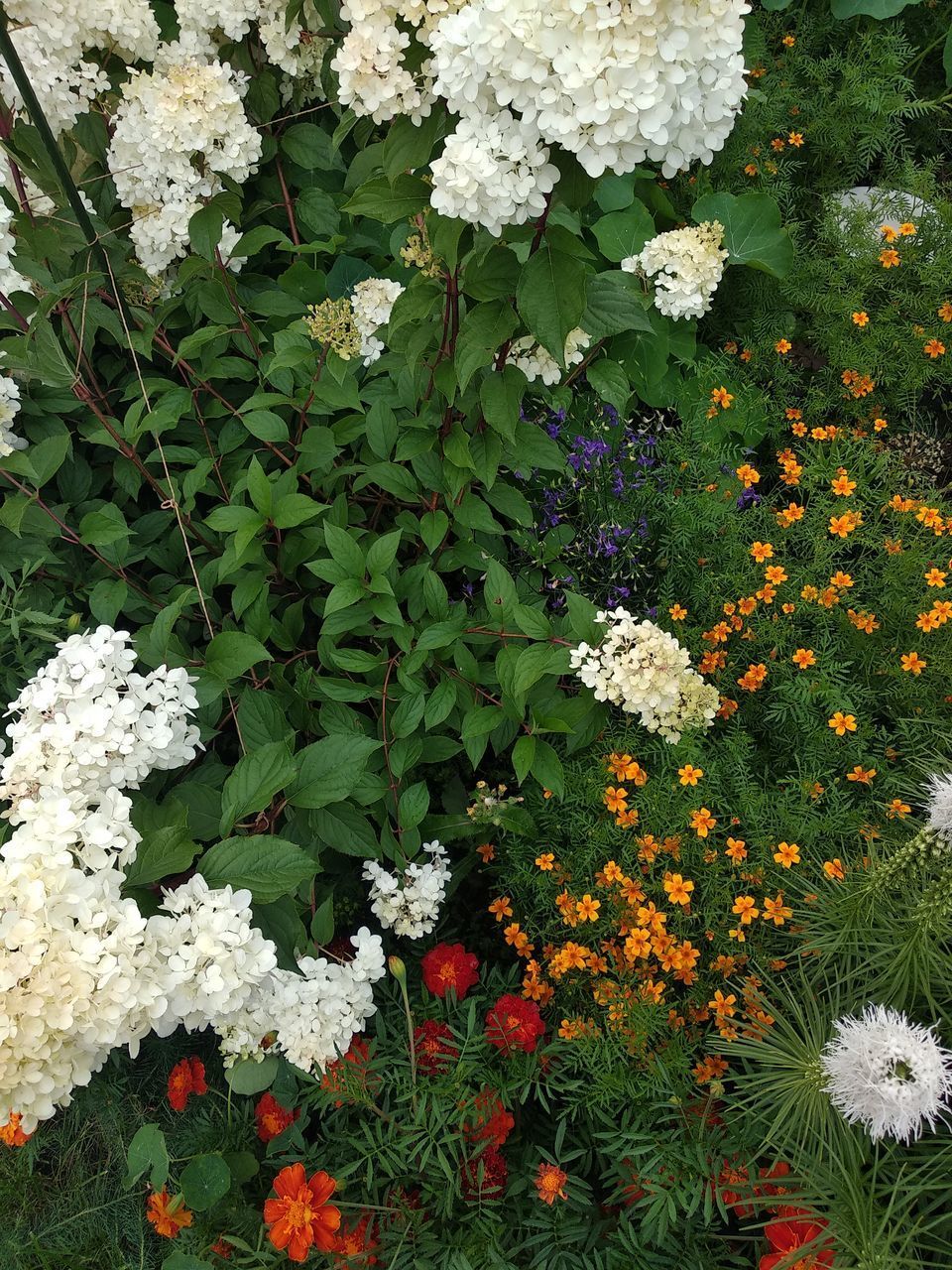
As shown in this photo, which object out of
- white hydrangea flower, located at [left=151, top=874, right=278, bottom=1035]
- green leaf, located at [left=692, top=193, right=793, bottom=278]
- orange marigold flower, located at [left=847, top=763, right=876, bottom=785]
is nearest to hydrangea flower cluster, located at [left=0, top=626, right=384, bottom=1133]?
white hydrangea flower, located at [left=151, top=874, right=278, bottom=1035]

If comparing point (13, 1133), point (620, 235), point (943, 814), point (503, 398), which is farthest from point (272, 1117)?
point (620, 235)

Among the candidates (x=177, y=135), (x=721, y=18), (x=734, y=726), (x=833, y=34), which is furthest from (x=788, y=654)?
(x=833, y=34)

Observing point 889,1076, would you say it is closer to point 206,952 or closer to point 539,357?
point 206,952

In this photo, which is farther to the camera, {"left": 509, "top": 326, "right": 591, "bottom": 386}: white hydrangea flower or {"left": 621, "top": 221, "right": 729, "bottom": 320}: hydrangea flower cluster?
{"left": 621, "top": 221, "right": 729, "bottom": 320}: hydrangea flower cluster

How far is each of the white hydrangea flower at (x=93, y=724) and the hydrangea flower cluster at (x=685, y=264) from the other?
178cm

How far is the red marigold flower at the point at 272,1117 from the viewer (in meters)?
1.68

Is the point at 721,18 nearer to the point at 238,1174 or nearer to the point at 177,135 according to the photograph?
the point at 177,135

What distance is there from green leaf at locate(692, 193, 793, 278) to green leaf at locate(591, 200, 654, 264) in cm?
26

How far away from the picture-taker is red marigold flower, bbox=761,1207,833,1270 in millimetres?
1396

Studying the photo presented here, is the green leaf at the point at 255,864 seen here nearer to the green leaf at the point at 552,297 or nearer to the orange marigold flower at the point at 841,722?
the green leaf at the point at 552,297

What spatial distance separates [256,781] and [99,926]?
38 cm

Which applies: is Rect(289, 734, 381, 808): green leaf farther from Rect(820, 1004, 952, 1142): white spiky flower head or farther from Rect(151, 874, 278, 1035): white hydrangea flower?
Rect(820, 1004, 952, 1142): white spiky flower head

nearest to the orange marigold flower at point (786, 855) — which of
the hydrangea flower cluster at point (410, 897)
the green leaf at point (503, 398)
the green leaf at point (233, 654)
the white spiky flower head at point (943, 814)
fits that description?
the white spiky flower head at point (943, 814)

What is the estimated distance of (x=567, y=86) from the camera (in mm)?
1054
